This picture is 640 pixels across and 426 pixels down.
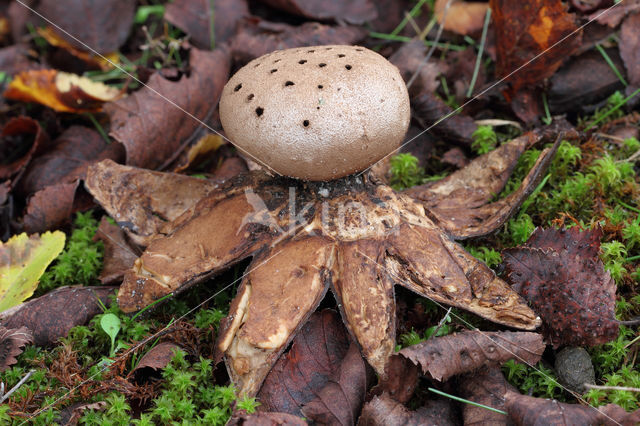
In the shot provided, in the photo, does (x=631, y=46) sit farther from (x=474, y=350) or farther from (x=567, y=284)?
(x=474, y=350)

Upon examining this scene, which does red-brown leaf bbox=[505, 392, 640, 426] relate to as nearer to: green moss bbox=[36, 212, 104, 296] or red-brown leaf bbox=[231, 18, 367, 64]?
green moss bbox=[36, 212, 104, 296]

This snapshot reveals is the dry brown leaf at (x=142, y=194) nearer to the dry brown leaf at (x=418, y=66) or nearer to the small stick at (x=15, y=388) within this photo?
the small stick at (x=15, y=388)

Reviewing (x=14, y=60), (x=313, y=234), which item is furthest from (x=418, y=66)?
(x=14, y=60)

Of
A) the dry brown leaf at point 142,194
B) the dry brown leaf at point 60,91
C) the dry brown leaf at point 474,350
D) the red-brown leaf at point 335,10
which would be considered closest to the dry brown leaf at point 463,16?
the red-brown leaf at point 335,10

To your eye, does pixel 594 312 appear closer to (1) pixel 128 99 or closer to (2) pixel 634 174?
(2) pixel 634 174

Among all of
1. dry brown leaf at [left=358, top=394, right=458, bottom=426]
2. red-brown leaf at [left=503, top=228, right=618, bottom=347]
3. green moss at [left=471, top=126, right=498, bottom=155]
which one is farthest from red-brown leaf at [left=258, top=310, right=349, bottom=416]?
green moss at [left=471, top=126, right=498, bottom=155]

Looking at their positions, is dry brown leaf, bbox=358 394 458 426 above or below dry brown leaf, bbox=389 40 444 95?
below
